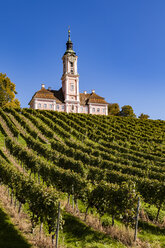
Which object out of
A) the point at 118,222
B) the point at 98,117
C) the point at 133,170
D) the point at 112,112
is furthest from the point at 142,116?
the point at 118,222

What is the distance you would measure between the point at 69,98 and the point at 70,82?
626 cm

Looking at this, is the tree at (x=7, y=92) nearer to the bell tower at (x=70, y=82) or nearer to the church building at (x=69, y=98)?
the church building at (x=69, y=98)

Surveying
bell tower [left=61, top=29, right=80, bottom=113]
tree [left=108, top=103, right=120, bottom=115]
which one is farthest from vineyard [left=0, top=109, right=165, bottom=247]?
tree [left=108, top=103, right=120, bottom=115]

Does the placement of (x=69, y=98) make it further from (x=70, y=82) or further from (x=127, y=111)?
(x=127, y=111)

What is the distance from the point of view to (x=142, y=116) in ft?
316

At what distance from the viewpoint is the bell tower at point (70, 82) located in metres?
77.4

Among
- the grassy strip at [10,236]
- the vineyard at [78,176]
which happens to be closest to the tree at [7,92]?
the vineyard at [78,176]

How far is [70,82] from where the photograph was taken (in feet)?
263

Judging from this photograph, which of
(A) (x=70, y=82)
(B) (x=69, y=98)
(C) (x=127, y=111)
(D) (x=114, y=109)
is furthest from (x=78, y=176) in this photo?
(D) (x=114, y=109)

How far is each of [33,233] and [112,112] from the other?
85801 millimetres

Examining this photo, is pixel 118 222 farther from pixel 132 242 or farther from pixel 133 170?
pixel 133 170

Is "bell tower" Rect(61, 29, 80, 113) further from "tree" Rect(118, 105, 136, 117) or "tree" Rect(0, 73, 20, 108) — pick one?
"tree" Rect(118, 105, 136, 117)

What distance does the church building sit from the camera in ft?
249

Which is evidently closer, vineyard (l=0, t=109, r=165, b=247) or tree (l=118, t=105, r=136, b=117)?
vineyard (l=0, t=109, r=165, b=247)
